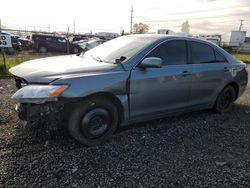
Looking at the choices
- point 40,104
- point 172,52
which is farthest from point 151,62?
point 40,104

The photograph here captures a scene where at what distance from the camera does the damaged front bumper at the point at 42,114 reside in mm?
3291

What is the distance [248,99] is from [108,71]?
16.9ft

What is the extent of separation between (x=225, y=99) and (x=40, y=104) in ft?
13.9

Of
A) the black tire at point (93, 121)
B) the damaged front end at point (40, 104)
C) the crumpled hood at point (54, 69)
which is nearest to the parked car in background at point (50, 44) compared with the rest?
the crumpled hood at point (54, 69)

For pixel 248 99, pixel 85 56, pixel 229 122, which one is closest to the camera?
pixel 85 56

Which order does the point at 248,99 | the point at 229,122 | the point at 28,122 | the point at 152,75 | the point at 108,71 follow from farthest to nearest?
the point at 248,99 < the point at 229,122 < the point at 152,75 < the point at 108,71 < the point at 28,122

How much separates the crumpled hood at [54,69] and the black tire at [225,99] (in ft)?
9.55

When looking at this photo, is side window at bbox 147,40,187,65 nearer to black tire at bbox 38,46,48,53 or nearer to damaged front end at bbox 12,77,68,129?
damaged front end at bbox 12,77,68,129

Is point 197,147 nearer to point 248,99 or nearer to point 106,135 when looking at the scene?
point 106,135

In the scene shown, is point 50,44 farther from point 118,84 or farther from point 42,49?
point 118,84

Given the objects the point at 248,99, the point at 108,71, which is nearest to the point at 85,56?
the point at 108,71

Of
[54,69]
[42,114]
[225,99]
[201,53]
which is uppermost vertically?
[201,53]

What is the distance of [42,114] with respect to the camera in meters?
3.32

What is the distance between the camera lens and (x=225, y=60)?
5.54 meters
